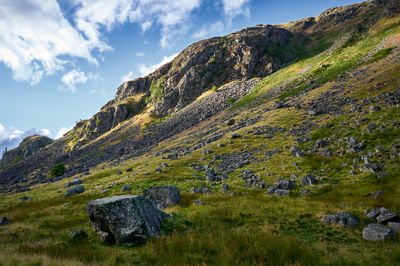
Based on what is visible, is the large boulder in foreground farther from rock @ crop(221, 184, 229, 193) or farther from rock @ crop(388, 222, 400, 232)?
rock @ crop(388, 222, 400, 232)

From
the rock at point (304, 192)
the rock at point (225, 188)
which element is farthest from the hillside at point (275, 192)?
the rock at point (225, 188)

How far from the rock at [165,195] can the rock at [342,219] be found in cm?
1273

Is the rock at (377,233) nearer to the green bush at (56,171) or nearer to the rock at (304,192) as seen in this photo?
the rock at (304,192)

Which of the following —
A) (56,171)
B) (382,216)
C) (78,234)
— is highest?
(56,171)

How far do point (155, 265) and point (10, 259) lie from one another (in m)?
5.76

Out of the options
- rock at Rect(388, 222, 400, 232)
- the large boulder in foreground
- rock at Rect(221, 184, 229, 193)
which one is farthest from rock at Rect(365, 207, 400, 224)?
the large boulder in foreground

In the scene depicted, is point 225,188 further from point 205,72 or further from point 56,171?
point 205,72

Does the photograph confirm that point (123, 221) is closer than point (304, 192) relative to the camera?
Yes

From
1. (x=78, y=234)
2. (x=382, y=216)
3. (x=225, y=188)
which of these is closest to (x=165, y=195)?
(x=225, y=188)

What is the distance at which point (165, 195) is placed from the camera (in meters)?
19.8

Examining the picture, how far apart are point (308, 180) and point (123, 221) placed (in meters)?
19.4

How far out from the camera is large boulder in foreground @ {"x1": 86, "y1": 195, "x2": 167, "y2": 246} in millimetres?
10430

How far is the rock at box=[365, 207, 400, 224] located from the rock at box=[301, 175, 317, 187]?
24.4ft

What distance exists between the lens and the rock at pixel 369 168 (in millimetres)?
19022
